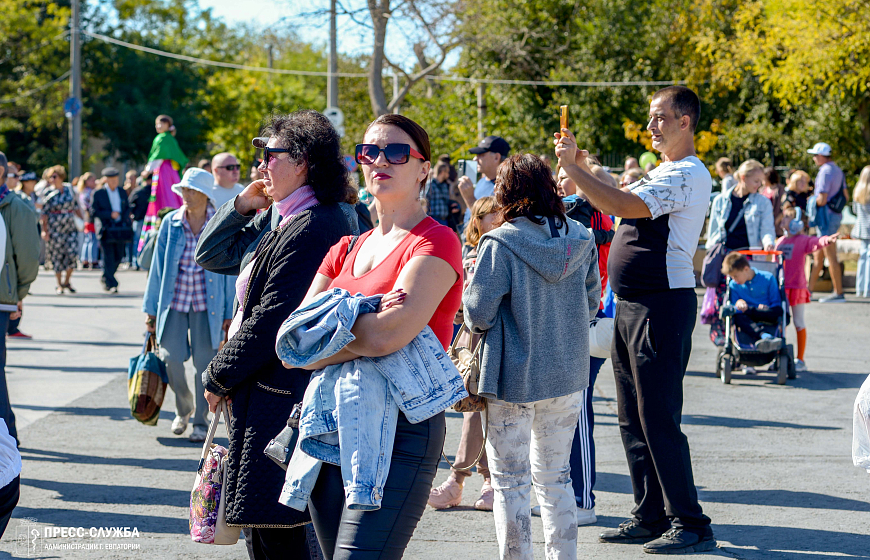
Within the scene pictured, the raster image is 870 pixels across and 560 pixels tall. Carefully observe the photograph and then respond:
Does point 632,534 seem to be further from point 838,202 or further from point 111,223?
point 111,223

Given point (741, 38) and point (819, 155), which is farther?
point (741, 38)

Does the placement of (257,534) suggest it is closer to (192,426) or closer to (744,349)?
(192,426)

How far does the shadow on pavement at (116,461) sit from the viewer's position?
6.39m

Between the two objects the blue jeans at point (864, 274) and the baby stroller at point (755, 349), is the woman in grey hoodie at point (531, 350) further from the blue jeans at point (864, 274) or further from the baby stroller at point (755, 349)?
the blue jeans at point (864, 274)

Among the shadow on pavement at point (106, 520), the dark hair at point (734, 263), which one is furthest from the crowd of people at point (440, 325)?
the dark hair at point (734, 263)

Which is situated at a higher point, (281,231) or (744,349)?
(281,231)

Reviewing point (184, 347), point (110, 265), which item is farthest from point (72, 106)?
point (184, 347)

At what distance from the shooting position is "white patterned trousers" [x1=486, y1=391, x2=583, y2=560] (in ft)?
13.1

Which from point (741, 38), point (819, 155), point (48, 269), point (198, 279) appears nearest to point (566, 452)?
point (198, 279)

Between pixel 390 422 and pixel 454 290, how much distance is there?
1.59 feet

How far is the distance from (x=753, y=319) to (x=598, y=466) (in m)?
3.63

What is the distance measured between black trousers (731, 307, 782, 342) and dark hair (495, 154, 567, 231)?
19.0 ft

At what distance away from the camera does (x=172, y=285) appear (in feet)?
22.8

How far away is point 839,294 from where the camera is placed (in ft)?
50.8
